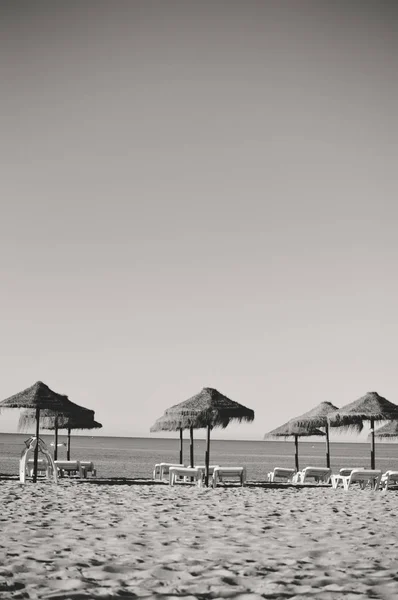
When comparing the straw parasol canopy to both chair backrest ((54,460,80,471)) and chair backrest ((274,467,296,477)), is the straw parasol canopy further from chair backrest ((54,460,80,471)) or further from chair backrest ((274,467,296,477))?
chair backrest ((54,460,80,471))

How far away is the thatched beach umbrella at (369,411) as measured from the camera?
16.6 m

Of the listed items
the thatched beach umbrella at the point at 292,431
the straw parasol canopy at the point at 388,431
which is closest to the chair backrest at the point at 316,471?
the thatched beach umbrella at the point at 292,431

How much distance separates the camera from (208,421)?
15.9 metres

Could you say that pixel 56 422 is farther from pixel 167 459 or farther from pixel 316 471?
pixel 167 459

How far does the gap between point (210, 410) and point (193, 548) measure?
9.32 metres

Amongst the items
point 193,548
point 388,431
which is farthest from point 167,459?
point 193,548

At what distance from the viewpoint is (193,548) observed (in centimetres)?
631

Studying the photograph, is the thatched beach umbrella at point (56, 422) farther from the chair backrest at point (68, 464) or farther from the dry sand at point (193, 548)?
the dry sand at point (193, 548)

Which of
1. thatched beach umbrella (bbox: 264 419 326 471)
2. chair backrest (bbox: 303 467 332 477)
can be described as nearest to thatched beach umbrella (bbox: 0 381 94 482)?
chair backrest (bbox: 303 467 332 477)

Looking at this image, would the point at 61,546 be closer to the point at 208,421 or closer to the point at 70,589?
the point at 70,589

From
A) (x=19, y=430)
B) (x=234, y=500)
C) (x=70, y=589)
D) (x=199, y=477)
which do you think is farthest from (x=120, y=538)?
(x=19, y=430)

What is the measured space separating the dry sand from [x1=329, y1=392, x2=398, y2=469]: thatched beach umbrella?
17.6 feet

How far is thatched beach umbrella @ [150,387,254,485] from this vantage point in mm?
15688

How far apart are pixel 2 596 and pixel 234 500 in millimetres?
7599
